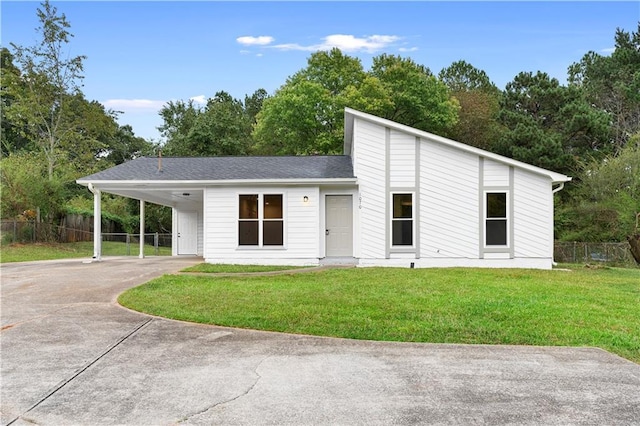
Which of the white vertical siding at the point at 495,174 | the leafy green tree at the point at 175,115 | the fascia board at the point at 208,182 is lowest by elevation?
the fascia board at the point at 208,182

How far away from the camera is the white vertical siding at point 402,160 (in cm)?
1420

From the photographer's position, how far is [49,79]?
1163 inches

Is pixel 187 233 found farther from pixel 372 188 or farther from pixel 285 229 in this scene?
pixel 372 188

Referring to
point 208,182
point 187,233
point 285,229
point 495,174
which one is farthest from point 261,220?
point 187,233

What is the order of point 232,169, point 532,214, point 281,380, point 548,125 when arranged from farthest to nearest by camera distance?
point 548,125 → point 232,169 → point 532,214 → point 281,380

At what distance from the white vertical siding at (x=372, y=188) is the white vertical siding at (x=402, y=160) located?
28 centimetres

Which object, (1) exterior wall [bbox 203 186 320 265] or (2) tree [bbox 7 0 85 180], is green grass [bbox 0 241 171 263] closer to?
(1) exterior wall [bbox 203 186 320 265]

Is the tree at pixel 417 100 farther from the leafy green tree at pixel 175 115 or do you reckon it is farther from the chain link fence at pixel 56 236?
the leafy green tree at pixel 175 115

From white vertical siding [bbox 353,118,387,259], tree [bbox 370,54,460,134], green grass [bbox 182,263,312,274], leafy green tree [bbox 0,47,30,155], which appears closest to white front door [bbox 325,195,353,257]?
white vertical siding [bbox 353,118,387,259]

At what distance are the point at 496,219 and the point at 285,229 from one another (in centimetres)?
647

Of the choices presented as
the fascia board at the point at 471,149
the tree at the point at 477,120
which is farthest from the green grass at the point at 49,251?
the tree at the point at 477,120

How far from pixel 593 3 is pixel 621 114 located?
56.2 feet

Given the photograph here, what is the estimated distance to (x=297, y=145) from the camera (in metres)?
32.0

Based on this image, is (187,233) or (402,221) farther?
(187,233)
